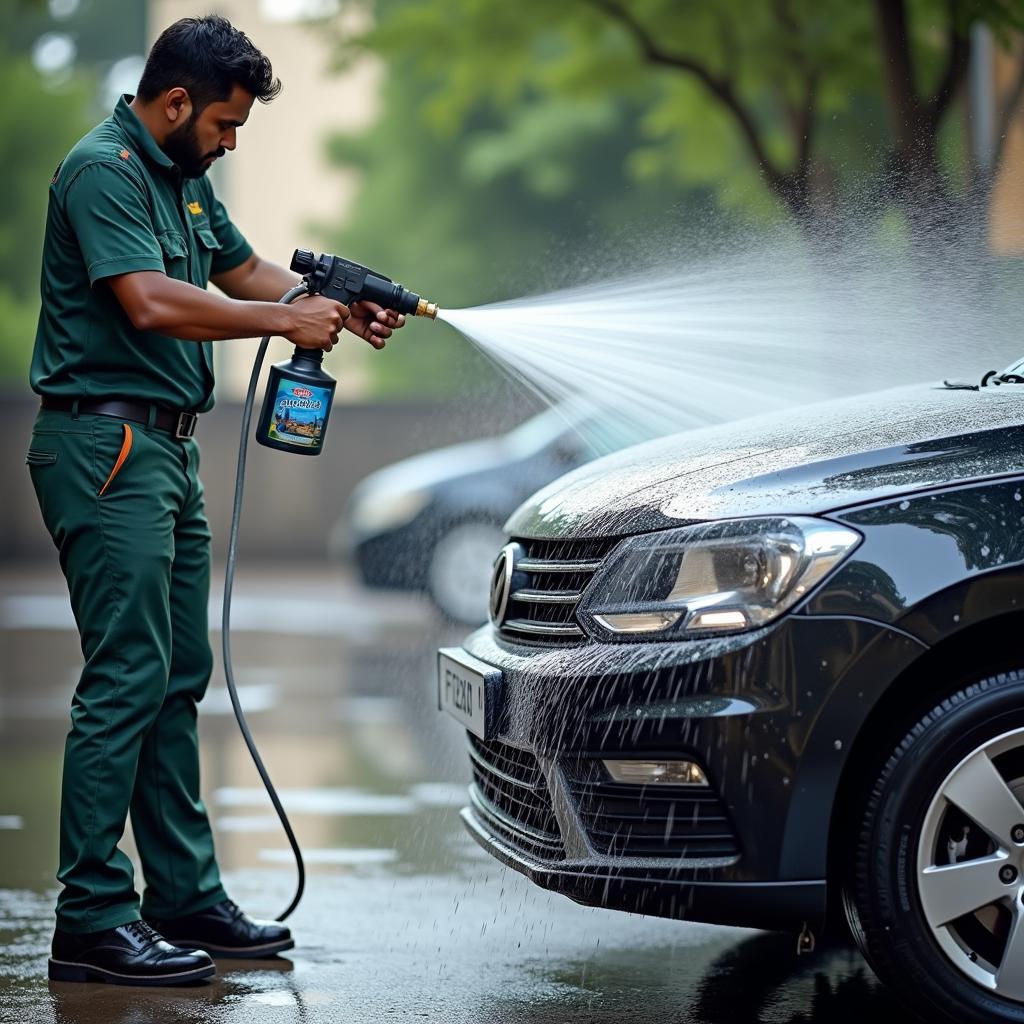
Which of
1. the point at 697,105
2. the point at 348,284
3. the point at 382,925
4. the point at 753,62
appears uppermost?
the point at 697,105

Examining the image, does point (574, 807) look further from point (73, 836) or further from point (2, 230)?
point (2, 230)

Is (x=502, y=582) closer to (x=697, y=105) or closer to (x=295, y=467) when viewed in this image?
(x=697, y=105)

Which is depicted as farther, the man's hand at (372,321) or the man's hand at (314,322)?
the man's hand at (372,321)

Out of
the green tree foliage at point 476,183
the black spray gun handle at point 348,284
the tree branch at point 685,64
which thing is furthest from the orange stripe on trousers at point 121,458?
the green tree foliage at point 476,183

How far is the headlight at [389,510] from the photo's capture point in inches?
504

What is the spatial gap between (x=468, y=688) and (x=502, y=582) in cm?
30

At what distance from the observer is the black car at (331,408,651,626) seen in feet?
40.3

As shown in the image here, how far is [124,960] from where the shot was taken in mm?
3891

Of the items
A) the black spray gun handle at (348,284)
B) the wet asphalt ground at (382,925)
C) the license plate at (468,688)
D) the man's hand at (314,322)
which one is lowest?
the wet asphalt ground at (382,925)

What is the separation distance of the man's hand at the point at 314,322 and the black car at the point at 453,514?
25.0 ft

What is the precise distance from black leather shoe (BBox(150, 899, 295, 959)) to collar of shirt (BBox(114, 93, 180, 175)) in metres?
1.75

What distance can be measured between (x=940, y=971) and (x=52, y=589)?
13.6m

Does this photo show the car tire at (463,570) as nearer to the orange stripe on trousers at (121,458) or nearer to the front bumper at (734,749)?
the orange stripe on trousers at (121,458)

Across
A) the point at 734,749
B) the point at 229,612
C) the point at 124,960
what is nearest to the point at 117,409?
the point at 229,612
